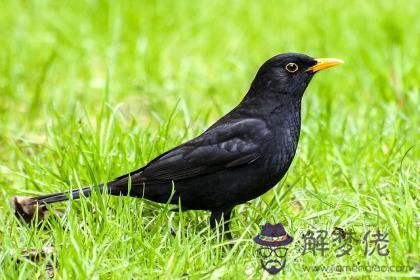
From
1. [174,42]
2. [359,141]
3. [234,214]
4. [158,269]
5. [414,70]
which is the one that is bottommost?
[158,269]

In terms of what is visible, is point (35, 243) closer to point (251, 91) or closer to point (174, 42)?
point (251, 91)

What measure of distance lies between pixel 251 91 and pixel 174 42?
9.96 feet

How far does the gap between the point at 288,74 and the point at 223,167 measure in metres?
0.73

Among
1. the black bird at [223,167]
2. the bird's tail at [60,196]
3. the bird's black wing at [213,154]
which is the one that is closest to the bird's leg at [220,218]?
the black bird at [223,167]

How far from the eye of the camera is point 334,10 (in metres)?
8.27

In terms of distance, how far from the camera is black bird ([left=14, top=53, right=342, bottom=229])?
4430mm

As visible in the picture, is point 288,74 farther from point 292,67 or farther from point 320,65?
point 320,65

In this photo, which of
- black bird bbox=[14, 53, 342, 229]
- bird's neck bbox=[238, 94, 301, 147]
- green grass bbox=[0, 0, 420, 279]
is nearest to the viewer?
green grass bbox=[0, 0, 420, 279]

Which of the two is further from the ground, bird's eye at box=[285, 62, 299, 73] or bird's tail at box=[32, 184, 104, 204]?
bird's eye at box=[285, 62, 299, 73]

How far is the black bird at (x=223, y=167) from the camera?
4.43 m

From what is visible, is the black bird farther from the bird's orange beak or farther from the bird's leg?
the bird's orange beak

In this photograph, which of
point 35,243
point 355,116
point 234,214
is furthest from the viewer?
point 355,116

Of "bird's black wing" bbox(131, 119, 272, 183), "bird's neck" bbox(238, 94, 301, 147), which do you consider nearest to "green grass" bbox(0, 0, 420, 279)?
"bird's black wing" bbox(131, 119, 272, 183)

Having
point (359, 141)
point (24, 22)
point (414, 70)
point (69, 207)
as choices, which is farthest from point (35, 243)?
point (24, 22)
